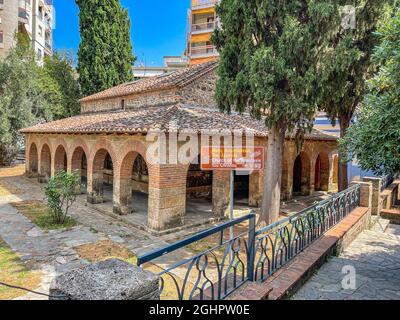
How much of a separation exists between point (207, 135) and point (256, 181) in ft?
12.8

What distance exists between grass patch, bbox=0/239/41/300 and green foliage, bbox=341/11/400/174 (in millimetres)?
6465

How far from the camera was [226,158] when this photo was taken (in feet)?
18.9

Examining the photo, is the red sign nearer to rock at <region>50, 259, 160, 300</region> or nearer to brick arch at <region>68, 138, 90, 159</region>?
rock at <region>50, 259, 160, 300</region>

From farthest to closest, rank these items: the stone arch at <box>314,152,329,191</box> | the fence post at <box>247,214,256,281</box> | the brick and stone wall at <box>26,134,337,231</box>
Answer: the stone arch at <box>314,152,329,191</box> < the brick and stone wall at <box>26,134,337,231</box> < the fence post at <box>247,214,256,281</box>

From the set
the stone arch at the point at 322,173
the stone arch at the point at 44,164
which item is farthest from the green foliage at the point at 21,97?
the stone arch at the point at 322,173

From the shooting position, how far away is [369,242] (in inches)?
307

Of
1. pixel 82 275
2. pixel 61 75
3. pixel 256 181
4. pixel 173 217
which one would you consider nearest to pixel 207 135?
pixel 173 217

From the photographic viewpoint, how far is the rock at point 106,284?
87.6 inches

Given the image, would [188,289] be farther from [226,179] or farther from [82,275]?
[226,179]

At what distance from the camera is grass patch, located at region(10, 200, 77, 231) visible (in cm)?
933

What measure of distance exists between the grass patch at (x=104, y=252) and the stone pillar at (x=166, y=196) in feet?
4.85

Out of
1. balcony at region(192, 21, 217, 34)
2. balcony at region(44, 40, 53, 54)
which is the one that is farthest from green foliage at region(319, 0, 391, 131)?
balcony at region(44, 40, 53, 54)

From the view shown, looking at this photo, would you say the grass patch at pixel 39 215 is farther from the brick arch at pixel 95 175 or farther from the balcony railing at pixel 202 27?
the balcony railing at pixel 202 27

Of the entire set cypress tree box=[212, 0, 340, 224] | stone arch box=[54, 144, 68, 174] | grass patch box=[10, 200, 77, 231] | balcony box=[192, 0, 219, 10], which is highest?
balcony box=[192, 0, 219, 10]
